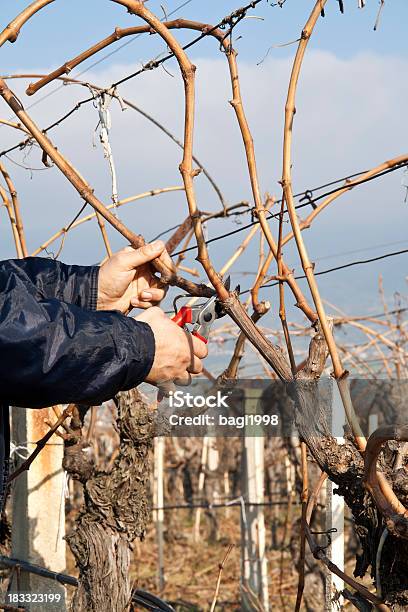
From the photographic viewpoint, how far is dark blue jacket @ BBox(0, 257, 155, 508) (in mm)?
1360

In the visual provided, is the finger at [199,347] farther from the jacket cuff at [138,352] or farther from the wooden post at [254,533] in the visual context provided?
the wooden post at [254,533]

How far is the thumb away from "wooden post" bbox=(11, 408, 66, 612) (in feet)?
7.71

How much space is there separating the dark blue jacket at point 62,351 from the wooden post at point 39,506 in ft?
8.51

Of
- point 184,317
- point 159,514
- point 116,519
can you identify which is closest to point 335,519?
point 116,519

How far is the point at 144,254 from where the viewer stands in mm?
1779

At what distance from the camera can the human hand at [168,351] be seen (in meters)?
1.54

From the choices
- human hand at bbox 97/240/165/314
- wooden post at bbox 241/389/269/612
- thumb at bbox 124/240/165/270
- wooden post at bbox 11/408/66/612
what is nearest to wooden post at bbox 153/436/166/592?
wooden post at bbox 241/389/269/612

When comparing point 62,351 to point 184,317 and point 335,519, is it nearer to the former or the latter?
point 184,317

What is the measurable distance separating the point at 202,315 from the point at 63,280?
33 cm

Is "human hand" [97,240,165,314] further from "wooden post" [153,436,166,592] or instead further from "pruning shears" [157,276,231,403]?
"wooden post" [153,436,166,592]

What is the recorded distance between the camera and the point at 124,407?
9.70ft

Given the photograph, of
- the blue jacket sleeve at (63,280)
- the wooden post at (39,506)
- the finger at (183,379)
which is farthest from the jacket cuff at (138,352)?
the wooden post at (39,506)

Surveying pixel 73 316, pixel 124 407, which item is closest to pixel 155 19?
pixel 73 316

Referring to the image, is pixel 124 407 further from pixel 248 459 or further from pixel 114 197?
pixel 248 459
